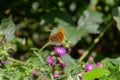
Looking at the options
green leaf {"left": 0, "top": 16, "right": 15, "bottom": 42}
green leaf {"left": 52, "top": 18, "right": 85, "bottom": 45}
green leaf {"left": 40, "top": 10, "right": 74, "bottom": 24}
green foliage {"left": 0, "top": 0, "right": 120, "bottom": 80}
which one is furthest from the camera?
green leaf {"left": 40, "top": 10, "right": 74, "bottom": 24}

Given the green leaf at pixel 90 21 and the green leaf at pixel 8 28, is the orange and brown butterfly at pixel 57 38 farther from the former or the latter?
the green leaf at pixel 90 21

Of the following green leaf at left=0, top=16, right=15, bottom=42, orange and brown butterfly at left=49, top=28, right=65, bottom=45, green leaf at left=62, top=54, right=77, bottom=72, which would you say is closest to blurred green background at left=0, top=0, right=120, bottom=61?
green leaf at left=0, top=16, right=15, bottom=42

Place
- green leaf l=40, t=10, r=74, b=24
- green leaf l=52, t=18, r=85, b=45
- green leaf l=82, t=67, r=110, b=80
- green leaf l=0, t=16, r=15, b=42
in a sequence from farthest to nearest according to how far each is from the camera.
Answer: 1. green leaf l=40, t=10, r=74, b=24
2. green leaf l=52, t=18, r=85, b=45
3. green leaf l=0, t=16, r=15, b=42
4. green leaf l=82, t=67, r=110, b=80

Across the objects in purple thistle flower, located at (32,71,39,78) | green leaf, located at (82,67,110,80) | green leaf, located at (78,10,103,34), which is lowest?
green leaf, located at (82,67,110,80)

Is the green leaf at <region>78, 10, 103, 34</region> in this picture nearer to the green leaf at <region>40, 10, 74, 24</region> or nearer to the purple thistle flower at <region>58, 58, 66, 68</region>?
the green leaf at <region>40, 10, 74, 24</region>

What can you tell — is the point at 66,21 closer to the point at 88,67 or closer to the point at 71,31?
the point at 71,31

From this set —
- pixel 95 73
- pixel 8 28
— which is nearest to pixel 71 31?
pixel 8 28
